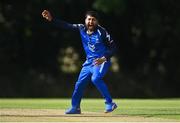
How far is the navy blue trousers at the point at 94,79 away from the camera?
12.4 metres

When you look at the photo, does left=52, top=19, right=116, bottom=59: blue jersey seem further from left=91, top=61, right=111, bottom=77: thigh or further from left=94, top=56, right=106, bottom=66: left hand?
left=91, top=61, right=111, bottom=77: thigh

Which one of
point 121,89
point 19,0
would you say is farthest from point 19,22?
point 121,89

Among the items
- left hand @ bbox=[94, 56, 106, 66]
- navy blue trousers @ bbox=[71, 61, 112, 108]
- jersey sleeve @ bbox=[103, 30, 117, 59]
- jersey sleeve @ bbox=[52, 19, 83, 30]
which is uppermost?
jersey sleeve @ bbox=[52, 19, 83, 30]

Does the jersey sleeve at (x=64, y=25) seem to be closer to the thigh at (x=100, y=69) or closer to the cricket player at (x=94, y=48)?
A: the cricket player at (x=94, y=48)

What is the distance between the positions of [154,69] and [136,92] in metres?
2.34

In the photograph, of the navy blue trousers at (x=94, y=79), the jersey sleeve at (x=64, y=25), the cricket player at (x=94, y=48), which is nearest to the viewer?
the navy blue trousers at (x=94, y=79)

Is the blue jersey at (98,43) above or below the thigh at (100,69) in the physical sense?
above

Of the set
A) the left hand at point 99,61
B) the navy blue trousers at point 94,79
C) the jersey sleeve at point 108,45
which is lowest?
the navy blue trousers at point 94,79

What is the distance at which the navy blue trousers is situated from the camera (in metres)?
12.4

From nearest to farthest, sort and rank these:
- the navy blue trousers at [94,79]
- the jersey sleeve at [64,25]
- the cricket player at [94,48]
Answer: the navy blue trousers at [94,79]
the cricket player at [94,48]
the jersey sleeve at [64,25]

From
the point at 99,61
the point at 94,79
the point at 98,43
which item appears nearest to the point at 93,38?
the point at 98,43

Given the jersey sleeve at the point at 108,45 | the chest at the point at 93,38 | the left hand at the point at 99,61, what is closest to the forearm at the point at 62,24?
the chest at the point at 93,38

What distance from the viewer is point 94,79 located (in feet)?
40.6

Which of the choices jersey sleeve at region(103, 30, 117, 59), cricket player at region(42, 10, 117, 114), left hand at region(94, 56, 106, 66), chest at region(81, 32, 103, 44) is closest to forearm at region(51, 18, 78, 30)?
cricket player at region(42, 10, 117, 114)
